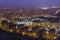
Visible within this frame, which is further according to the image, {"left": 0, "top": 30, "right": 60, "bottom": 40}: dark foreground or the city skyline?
the city skyline

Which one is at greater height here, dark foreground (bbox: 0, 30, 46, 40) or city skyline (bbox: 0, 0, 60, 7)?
city skyline (bbox: 0, 0, 60, 7)

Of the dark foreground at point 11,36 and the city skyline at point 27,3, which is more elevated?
the city skyline at point 27,3

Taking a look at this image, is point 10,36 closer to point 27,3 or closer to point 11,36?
point 11,36

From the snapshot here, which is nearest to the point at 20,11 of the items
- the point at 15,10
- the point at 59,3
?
the point at 15,10

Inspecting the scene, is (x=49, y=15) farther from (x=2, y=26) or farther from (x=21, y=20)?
(x=2, y=26)

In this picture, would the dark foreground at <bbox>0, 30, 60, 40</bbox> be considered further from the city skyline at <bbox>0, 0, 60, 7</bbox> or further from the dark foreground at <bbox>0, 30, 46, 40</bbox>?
the city skyline at <bbox>0, 0, 60, 7</bbox>

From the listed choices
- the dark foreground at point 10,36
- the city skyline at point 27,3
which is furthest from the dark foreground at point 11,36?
the city skyline at point 27,3

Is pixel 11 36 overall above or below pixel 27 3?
below

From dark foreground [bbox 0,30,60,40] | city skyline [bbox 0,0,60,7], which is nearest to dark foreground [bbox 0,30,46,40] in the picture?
dark foreground [bbox 0,30,60,40]

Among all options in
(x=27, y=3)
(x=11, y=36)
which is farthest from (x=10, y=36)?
(x=27, y=3)

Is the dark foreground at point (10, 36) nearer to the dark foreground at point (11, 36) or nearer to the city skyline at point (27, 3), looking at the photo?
the dark foreground at point (11, 36)

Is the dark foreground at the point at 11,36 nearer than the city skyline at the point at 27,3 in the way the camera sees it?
Yes

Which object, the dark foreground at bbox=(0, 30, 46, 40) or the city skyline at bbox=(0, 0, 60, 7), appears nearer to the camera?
the dark foreground at bbox=(0, 30, 46, 40)
